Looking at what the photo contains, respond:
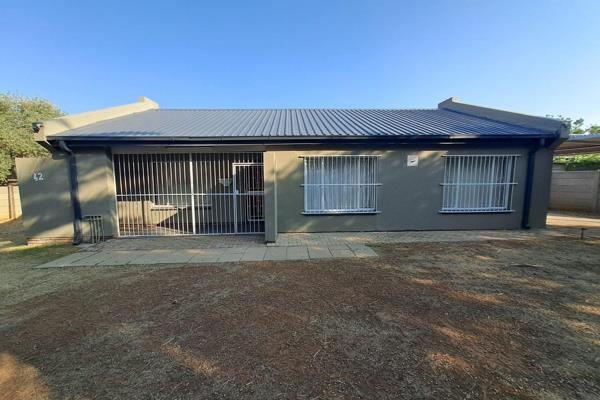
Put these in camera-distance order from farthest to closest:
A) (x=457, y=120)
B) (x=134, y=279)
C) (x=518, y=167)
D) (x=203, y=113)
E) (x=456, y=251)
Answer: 1. (x=203, y=113)
2. (x=457, y=120)
3. (x=518, y=167)
4. (x=456, y=251)
5. (x=134, y=279)

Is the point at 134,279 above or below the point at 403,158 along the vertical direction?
below

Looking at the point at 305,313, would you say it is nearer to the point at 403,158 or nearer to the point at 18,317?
the point at 18,317

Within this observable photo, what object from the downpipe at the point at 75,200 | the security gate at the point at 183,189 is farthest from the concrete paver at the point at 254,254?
the downpipe at the point at 75,200

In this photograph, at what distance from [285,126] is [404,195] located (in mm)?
4534

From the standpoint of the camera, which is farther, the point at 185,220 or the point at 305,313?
the point at 185,220

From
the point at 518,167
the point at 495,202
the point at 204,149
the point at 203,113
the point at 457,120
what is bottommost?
the point at 495,202

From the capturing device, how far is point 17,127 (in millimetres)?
16781

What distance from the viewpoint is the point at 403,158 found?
812 cm

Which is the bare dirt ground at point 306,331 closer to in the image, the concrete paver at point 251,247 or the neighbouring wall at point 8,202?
the concrete paver at point 251,247

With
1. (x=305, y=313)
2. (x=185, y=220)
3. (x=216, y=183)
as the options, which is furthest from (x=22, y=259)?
(x=305, y=313)

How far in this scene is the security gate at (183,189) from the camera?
9.90 metres

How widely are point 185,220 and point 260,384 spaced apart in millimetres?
9046

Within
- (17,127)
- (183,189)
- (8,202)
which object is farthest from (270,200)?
(17,127)

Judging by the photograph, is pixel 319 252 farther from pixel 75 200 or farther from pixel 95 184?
pixel 75 200
